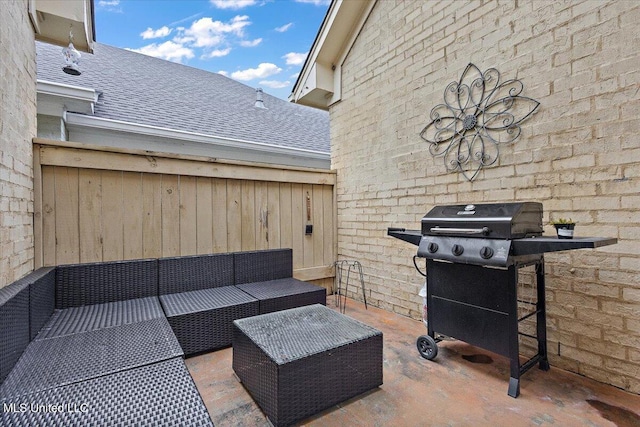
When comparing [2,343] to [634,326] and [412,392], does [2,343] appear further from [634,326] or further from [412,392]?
[634,326]

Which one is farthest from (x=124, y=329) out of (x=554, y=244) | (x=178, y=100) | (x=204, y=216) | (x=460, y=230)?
(x=178, y=100)

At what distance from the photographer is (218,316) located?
2594 mm

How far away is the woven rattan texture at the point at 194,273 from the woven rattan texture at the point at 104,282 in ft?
0.29

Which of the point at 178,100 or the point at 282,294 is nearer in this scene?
the point at 282,294

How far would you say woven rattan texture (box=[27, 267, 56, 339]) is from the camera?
74.9 inches

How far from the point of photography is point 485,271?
214cm

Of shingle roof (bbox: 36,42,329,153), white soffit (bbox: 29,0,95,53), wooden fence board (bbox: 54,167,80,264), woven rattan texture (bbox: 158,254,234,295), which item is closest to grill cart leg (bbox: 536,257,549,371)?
woven rattan texture (bbox: 158,254,234,295)

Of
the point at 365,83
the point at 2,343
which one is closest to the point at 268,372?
the point at 2,343

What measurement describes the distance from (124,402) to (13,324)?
35.2 inches

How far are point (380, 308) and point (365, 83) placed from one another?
294 centimetres

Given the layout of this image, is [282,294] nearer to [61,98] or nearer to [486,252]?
[486,252]

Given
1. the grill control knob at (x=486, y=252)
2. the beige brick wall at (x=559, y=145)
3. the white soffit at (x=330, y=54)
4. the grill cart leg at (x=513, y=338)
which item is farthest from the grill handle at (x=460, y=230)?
the white soffit at (x=330, y=54)

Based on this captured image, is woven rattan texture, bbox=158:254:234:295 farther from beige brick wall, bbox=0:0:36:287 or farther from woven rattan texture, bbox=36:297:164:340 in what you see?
beige brick wall, bbox=0:0:36:287

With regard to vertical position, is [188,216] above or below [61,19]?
below
